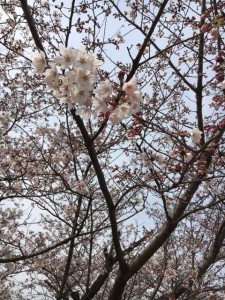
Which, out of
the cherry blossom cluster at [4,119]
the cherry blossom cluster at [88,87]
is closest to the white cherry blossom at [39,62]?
the cherry blossom cluster at [88,87]

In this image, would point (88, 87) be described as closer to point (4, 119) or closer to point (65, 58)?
point (65, 58)

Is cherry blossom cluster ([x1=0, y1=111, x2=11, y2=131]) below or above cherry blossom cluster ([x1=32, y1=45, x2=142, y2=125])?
above

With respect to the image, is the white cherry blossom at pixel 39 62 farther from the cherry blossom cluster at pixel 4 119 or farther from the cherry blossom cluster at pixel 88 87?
the cherry blossom cluster at pixel 4 119

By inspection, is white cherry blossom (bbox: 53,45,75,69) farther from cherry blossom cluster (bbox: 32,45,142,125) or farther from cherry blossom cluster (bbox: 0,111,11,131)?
cherry blossom cluster (bbox: 0,111,11,131)

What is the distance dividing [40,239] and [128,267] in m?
3.79

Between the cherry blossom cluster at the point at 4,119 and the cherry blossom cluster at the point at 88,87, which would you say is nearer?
the cherry blossom cluster at the point at 88,87

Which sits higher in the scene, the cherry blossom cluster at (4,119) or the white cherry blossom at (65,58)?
the cherry blossom cluster at (4,119)

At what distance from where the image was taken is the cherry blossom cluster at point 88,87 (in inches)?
93.7

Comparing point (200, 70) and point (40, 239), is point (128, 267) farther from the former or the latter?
point (40, 239)

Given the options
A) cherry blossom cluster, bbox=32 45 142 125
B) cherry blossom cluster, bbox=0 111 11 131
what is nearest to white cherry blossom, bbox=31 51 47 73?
cherry blossom cluster, bbox=32 45 142 125

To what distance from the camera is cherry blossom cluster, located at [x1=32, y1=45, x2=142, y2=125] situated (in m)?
2.38

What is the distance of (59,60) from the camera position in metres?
2.39

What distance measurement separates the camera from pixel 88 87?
2.36 meters

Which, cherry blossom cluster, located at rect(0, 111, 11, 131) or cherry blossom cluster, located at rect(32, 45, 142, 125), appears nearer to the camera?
cherry blossom cluster, located at rect(32, 45, 142, 125)
